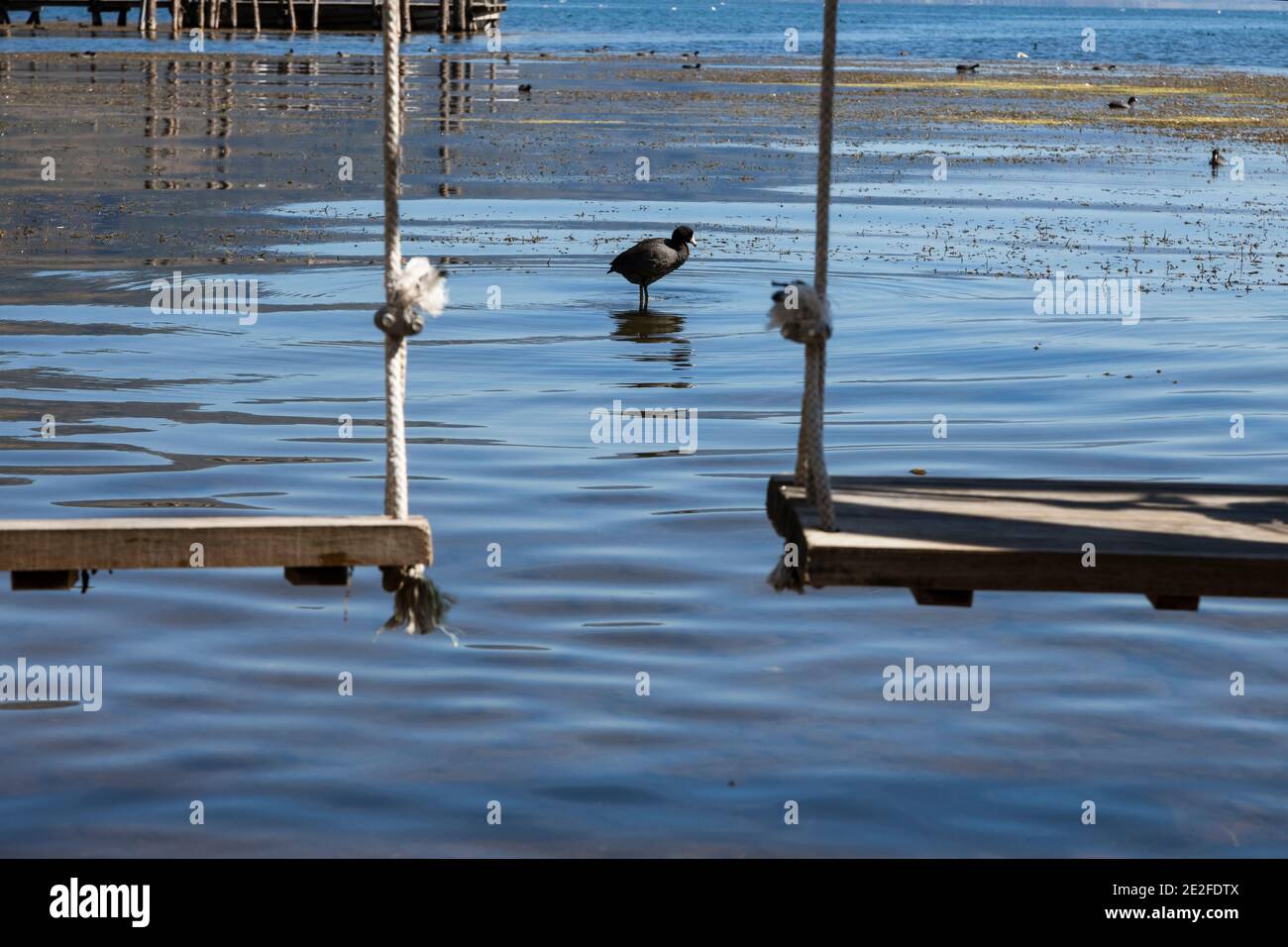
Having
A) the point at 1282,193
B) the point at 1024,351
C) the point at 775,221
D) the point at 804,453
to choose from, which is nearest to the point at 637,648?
the point at 804,453

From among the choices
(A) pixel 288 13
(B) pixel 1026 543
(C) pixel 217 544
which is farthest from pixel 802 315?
(A) pixel 288 13

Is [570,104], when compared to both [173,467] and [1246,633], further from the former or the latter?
[1246,633]

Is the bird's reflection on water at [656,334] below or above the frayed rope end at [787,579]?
above

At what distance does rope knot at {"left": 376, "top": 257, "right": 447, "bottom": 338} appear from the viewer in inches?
205

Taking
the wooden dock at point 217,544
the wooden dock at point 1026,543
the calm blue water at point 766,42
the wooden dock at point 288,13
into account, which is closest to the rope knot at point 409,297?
the wooden dock at point 217,544

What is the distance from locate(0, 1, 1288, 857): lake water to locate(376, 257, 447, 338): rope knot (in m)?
1.71

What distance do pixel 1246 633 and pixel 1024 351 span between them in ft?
21.1

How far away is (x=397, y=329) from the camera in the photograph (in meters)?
5.20

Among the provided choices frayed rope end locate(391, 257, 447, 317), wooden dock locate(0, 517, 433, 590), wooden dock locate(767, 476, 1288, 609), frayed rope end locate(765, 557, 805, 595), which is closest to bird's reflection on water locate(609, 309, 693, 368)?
wooden dock locate(767, 476, 1288, 609)

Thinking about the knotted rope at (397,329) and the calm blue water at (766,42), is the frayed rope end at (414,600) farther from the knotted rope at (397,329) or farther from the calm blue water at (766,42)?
the calm blue water at (766,42)

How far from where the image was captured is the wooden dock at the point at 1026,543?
4727mm

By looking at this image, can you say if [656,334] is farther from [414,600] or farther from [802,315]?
[414,600]

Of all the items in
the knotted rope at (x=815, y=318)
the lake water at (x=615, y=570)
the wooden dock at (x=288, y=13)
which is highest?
the wooden dock at (x=288, y=13)

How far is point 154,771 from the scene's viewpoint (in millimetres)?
6293
